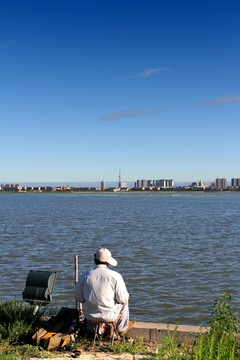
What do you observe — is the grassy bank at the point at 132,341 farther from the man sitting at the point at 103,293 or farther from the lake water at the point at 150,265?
the lake water at the point at 150,265

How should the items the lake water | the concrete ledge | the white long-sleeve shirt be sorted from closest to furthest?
1. the white long-sleeve shirt
2. the concrete ledge
3. the lake water

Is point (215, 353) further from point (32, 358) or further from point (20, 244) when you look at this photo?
point (20, 244)

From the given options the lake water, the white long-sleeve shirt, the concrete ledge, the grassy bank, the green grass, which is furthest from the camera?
the lake water

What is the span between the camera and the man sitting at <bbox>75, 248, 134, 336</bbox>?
24.0 feet

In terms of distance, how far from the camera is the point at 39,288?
7785mm

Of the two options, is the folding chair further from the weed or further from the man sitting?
the man sitting

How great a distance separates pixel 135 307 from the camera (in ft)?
39.7

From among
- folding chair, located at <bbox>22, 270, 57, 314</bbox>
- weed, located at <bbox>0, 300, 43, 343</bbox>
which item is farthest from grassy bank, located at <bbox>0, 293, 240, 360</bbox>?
folding chair, located at <bbox>22, 270, 57, 314</bbox>

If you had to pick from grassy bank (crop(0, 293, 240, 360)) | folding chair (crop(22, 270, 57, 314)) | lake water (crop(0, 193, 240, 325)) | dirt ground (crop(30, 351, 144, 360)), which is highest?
folding chair (crop(22, 270, 57, 314))

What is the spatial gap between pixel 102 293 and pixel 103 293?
0.6 inches

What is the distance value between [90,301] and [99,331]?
1.68 feet

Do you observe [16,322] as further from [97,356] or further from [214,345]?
[214,345]

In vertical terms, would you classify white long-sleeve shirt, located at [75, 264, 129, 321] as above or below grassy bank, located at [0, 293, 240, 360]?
above

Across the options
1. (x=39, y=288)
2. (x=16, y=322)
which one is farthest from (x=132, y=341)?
(x=16, y=322)
